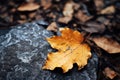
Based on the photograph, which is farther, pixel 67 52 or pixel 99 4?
pixel 99 4

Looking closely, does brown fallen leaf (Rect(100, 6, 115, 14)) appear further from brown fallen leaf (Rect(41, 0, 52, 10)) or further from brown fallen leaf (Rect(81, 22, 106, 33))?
brown fallen leaf (Rect(41, 0, 52, 10))

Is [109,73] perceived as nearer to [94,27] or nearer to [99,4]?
[94,27]

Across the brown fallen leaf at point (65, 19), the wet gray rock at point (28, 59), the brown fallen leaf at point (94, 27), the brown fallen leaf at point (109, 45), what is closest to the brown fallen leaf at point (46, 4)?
the brown fallen leaf at point (65, 19)

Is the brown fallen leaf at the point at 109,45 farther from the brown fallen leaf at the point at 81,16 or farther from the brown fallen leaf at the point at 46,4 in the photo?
the brown fallen leaf at the point at 46,4

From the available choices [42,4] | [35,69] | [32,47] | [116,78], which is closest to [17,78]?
[35,69]

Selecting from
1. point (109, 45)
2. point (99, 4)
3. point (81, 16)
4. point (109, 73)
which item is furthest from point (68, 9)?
point (109, 73)

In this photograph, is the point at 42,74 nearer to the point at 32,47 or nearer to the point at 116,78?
the point at 32,47
